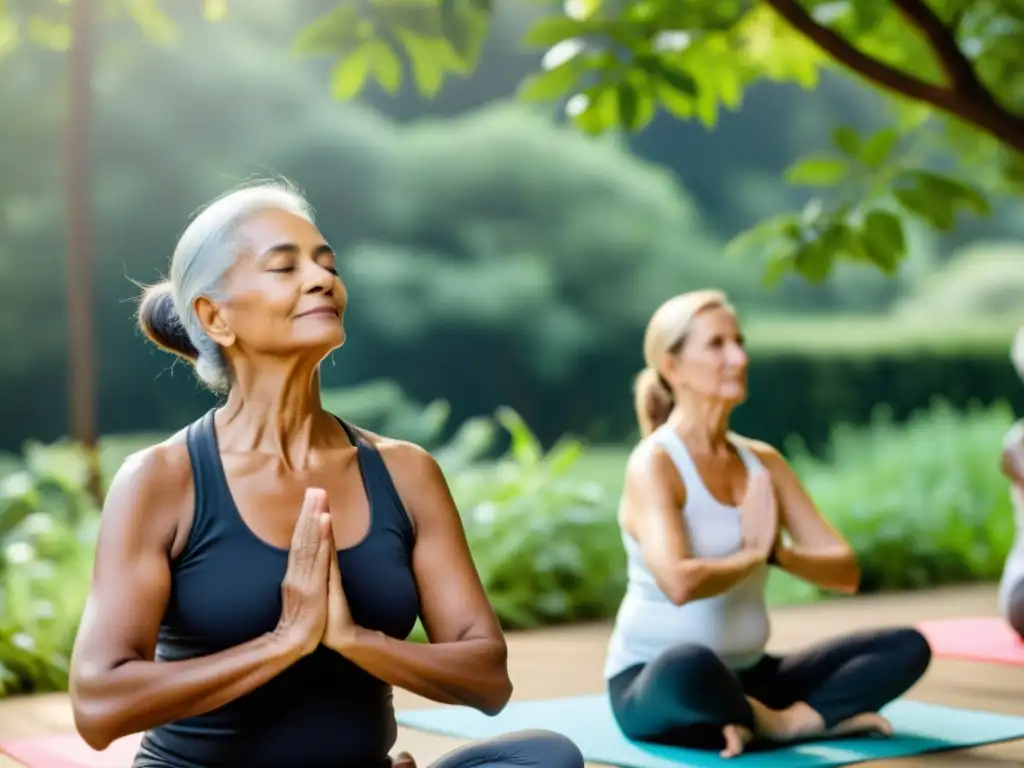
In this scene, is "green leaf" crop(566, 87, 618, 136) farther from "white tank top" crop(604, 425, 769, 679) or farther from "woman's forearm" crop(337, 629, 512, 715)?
"woman's forearm" crop(337, 629, 512, 715)

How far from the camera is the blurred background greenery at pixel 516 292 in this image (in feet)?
20.8

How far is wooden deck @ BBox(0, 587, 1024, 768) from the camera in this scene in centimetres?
315

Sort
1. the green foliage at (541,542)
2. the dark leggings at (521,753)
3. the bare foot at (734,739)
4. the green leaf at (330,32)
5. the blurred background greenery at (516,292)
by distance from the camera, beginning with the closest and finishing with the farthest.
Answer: the dark leggings at (521,753) → the bare foot at (734,739) → the green leaf at (330,32) → the green foliage at (541,542) → the blurred background greenery at (516,292)

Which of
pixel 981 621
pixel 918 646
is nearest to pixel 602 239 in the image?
pixel 981 621

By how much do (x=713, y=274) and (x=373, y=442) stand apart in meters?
6.92

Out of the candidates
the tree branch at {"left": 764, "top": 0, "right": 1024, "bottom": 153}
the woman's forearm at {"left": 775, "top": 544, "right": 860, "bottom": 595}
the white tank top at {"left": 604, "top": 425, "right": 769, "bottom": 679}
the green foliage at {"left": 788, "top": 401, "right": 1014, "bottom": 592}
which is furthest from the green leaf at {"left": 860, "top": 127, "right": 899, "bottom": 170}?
the green foliage at {"left": 788, "top": 401, "right": 1014, "bottom": 592}

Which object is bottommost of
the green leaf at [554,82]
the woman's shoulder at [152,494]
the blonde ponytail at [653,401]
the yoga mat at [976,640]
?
the yoga mat at [976,640]

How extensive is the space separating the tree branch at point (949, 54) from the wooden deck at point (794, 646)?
4.75 ft

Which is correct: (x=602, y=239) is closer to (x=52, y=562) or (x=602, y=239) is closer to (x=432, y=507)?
(x=52, y=562)

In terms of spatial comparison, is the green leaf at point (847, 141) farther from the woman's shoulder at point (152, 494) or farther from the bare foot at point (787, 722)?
the woman's shoulder at point (152, 494)

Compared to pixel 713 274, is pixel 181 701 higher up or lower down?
lower down

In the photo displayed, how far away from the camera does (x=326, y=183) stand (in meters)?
7.62

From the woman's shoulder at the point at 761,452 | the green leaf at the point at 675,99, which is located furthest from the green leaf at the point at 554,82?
the woman's shoulder at the point at 761,452

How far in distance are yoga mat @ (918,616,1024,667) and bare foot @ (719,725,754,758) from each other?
3.85 ft
